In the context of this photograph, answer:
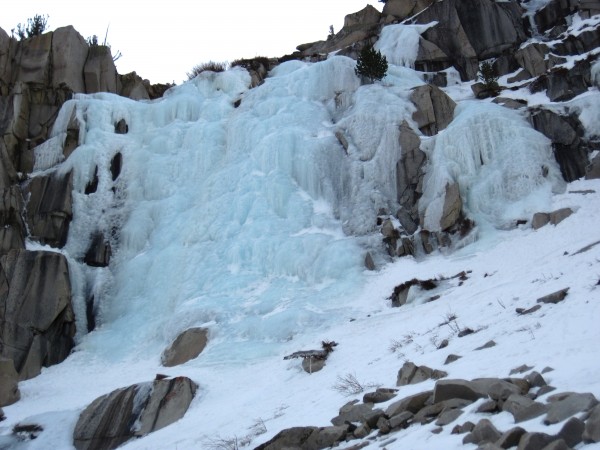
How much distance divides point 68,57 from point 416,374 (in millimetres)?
29870

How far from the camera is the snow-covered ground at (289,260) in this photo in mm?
10383

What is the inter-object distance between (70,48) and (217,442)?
28.4 m

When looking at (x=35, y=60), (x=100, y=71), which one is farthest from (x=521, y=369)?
(x=100, y=71)

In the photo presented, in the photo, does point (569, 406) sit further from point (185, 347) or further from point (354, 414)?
point (185, 347)

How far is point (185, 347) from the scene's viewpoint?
17.8m

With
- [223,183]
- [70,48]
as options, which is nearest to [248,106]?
[223,183]

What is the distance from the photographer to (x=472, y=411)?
232 inches

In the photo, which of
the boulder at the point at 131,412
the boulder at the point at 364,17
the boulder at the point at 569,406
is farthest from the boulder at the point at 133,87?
the boulder at the point at 569,406

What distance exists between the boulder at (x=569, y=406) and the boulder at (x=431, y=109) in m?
20.4

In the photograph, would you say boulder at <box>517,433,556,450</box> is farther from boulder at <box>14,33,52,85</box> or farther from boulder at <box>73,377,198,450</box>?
boulder at <box>14,33,52,85</box>

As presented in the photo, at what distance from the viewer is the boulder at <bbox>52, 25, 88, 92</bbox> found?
3172cm

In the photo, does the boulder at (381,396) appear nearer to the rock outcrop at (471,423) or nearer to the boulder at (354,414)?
the rock outcrop at (471,423)

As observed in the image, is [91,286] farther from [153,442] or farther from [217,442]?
[217,442]

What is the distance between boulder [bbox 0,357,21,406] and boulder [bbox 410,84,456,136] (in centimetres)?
1728
